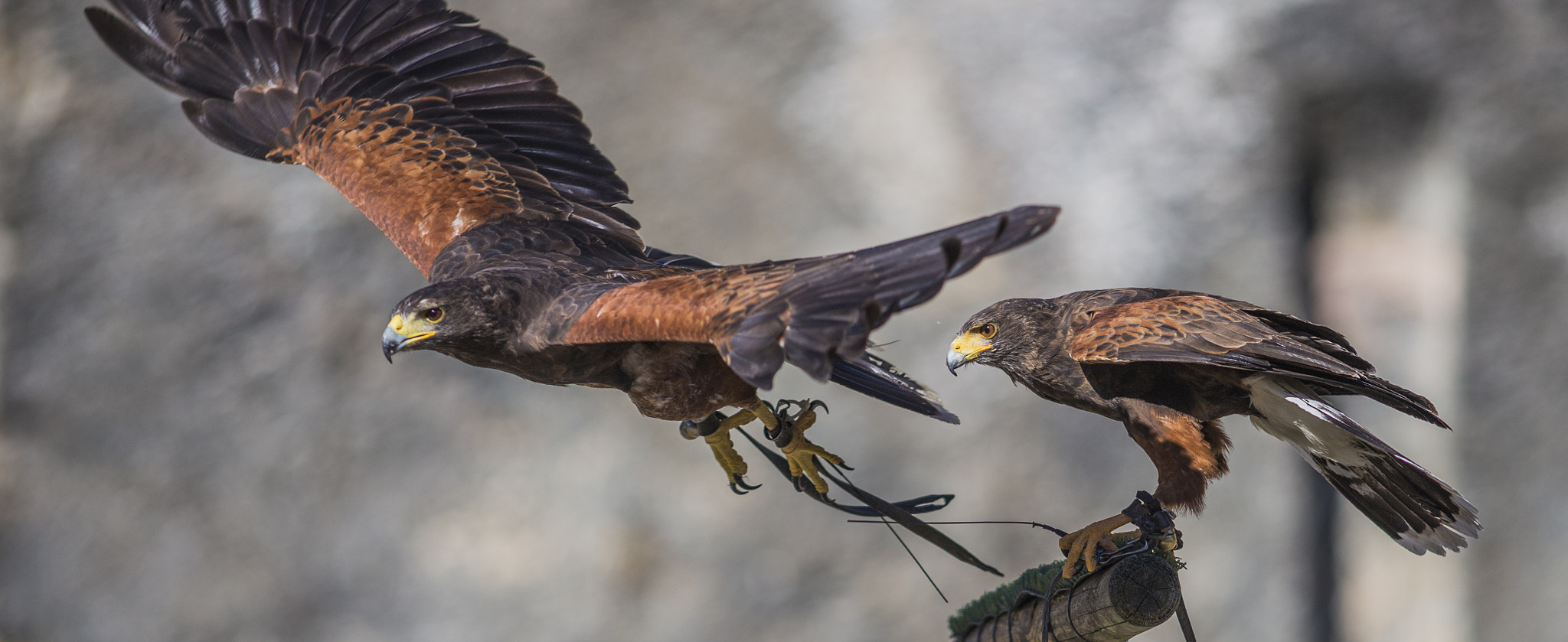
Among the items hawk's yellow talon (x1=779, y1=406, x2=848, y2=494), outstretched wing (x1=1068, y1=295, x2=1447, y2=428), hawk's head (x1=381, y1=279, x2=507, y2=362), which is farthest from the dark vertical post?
hawk's head (x1=381, y1=279, x2=507, y2=362)

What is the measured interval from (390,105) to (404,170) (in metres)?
0.28

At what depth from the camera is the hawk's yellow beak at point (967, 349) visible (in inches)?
110

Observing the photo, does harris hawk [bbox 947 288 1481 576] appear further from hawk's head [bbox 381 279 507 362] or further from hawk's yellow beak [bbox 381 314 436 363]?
hawk's yellow beak [bbox 381 314 436 363]

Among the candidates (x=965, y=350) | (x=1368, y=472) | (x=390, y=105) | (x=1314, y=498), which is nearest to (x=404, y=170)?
(x=390, y=105)

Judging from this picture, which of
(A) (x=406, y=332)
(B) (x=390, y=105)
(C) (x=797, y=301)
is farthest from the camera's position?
(B) (x=390, y=105)

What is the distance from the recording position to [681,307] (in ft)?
7.47

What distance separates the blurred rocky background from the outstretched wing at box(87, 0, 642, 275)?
9.21ft

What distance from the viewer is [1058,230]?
6309 millimetres

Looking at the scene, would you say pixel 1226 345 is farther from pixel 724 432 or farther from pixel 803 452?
pixel 724 432

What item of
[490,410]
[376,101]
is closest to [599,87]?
[490,410]

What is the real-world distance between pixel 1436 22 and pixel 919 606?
3.85 metres

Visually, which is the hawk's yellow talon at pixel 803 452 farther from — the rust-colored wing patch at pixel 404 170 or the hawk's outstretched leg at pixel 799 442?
the rust-colored wing patch at pixel 404 170

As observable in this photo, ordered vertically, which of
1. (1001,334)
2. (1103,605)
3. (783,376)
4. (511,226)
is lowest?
(1103,605)

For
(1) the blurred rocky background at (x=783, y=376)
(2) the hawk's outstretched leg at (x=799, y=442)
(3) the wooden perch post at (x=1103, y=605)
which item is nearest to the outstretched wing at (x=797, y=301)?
(2) the hawk's outstretched leg at (x=799, y=442)
